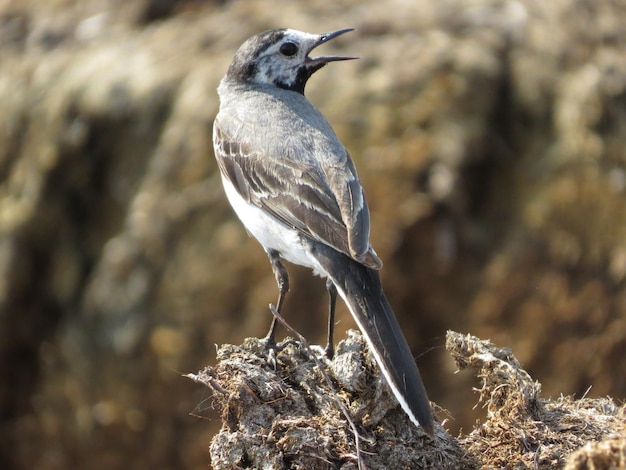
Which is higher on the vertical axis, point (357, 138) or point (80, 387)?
point (357, 138)

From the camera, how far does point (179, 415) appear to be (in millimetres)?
11070

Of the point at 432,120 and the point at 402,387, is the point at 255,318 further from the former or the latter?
the point at 402,387

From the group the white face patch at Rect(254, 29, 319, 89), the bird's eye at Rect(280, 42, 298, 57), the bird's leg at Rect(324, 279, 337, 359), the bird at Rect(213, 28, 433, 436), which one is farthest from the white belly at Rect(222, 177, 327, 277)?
the bird's eye at Rect(280, 42, 298, 57)

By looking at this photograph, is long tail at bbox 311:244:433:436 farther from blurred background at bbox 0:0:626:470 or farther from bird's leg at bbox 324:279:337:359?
blurred background at bbox 0:0:626:470

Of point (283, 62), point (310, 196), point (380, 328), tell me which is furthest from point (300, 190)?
point (283, 62)

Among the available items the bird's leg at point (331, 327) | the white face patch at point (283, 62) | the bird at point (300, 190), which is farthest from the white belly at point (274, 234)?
the white face patch at point (283, 62)

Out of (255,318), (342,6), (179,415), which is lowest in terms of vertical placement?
(179,415)

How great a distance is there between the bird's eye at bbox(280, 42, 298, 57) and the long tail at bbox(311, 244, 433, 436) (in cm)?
189

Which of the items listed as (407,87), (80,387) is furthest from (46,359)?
(407,87)

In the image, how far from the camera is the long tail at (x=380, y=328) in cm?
511

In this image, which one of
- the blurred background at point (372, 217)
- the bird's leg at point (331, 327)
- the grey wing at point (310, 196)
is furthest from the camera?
the blurred background at point (372, 217)

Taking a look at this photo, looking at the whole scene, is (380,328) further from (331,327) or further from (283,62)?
(283,62)

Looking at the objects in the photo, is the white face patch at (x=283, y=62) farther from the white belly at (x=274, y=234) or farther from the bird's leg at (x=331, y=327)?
the bird's leg at (x=331, y=327)

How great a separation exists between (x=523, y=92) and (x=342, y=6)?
259cm
